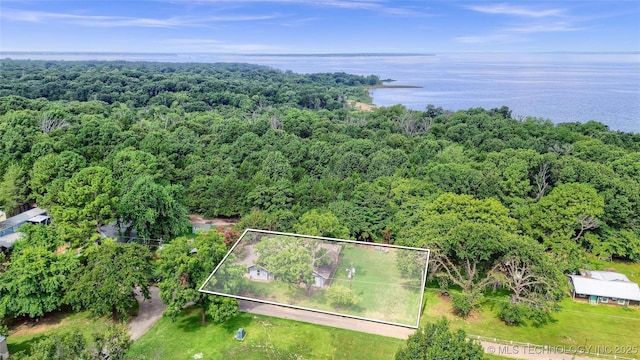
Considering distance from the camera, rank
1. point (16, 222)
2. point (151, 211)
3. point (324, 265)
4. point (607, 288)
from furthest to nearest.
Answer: point (16, 222), point (151, 211), point (607, 288), point (324, 265)

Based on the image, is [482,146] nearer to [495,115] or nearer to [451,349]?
[495,115]

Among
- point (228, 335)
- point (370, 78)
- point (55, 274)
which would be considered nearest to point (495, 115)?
point (228, 335)

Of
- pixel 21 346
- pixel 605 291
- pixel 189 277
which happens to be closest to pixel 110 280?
pixel 189 277

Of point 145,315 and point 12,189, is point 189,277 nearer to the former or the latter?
point 145,315

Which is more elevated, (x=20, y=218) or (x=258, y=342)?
(x=20, y=218)

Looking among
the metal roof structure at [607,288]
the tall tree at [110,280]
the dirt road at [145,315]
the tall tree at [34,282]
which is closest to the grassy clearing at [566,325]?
the metal roof structure at [607,288]

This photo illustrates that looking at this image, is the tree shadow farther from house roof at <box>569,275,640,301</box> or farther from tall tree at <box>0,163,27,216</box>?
house roof at <box>569,275,640,301</box>

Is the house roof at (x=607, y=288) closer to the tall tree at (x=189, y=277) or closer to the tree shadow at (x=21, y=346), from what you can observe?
the tall tree at (x=189, y=277)
